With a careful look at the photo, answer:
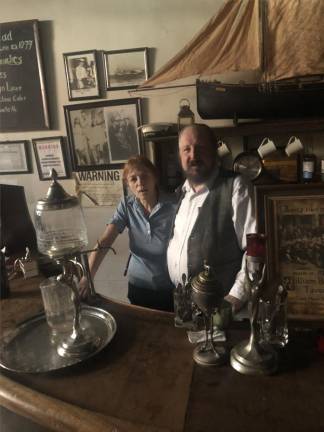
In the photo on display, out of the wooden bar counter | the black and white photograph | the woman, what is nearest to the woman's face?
the woman

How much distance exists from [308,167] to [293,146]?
81 mm

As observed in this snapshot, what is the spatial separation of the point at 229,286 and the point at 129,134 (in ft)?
1.89

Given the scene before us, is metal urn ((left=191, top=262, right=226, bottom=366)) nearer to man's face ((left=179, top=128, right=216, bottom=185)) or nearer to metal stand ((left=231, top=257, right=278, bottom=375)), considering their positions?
metal stand ((left=231, top=257, right=278, bottom=375))

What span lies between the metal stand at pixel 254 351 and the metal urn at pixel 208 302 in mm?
34

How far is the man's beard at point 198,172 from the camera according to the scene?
1.00m

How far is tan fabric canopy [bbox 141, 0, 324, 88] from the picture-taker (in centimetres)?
95

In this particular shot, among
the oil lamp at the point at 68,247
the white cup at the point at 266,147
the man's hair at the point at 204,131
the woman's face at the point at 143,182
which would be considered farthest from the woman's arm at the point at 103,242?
the white cup at the point at 266,147

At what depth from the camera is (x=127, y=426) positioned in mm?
505

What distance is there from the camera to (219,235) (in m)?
0.99

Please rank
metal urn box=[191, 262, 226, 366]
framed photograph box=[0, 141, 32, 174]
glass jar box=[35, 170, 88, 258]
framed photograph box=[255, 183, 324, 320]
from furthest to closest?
framed photograph box=[0, 141, 32, 174] → framed photograph box=[255, 183, 324, 320] → glass jar box=[35, 170, 88, 258] → metal urn box=[191, 262, 226, 366]

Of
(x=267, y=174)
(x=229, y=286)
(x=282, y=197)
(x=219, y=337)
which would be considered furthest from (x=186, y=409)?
(x=267, y=174)

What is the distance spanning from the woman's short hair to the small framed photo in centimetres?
27

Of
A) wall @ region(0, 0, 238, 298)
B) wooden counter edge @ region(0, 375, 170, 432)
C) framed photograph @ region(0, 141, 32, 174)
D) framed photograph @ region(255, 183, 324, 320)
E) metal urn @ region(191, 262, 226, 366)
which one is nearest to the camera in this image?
wooden counter edge @ region(0, 375, 170, 432)

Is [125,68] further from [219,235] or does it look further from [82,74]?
[219,235]
